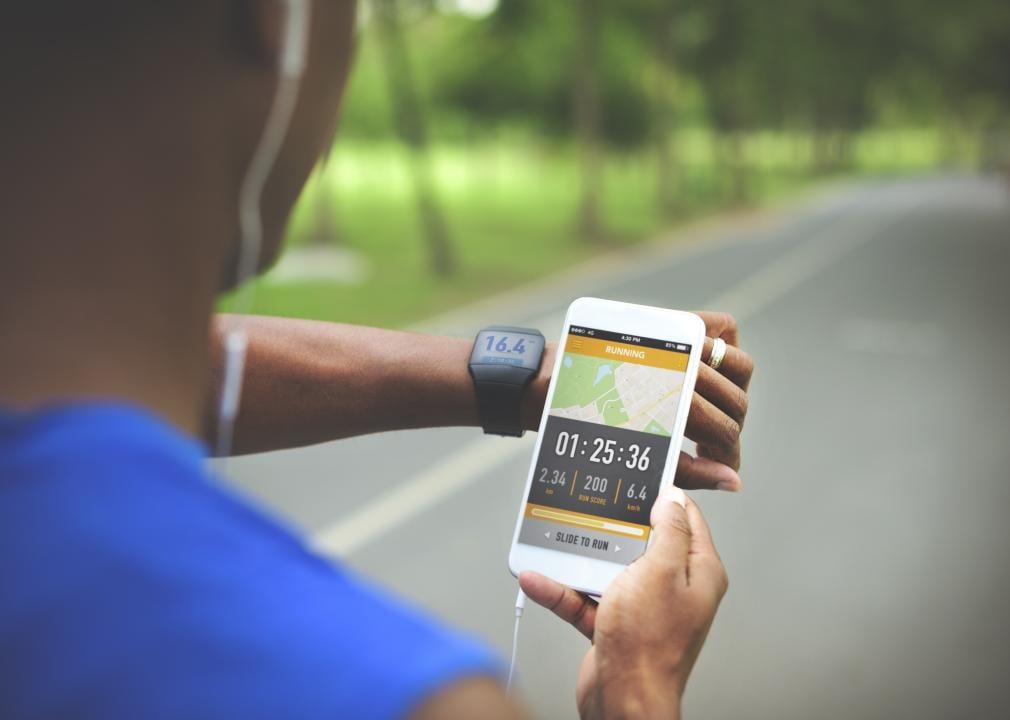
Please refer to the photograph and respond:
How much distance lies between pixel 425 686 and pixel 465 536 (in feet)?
19.0

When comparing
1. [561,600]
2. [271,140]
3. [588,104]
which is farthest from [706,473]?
[588,104]

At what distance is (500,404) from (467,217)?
26.9 metres

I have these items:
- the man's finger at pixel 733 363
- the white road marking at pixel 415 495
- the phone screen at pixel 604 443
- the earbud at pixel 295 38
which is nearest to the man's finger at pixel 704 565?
the phone screen at pixel 604 443

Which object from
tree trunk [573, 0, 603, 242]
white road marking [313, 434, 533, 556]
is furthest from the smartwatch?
tree trunk [573, 0, 603, 242]

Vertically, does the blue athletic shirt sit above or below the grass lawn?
above

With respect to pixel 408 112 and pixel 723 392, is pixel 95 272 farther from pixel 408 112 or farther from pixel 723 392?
pixel 408 112

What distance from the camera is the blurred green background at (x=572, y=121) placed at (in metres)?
16.6

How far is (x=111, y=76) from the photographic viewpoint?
75 cm

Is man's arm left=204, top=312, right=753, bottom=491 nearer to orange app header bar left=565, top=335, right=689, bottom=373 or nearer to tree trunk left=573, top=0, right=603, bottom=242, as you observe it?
orange app header bar left=565, top=335, right=689, bottom=373

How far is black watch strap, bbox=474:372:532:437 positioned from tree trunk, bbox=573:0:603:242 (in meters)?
20.2

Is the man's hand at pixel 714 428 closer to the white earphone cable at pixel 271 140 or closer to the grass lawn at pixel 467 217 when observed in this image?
the grass lawn at pixel 467 217

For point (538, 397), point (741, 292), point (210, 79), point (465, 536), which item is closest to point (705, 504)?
point (465, 536)

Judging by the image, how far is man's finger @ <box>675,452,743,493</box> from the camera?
154cm

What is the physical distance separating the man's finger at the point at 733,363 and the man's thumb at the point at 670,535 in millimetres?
281
